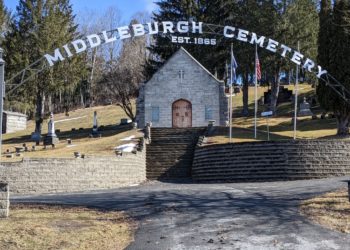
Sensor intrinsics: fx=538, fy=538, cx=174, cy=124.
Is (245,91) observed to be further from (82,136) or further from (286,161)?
(286,161)

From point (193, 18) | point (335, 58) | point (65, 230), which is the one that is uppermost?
point (193, 18)

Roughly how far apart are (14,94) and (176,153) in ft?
72.0

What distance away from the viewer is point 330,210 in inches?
509

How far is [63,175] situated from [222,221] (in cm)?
1336

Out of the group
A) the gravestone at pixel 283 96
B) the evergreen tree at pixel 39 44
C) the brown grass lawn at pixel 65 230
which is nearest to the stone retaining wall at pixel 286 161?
Answer: the brown grass lawn at pixel 65 230

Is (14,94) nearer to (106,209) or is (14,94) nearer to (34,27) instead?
(34,27)

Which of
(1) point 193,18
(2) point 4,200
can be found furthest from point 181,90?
(2) point 4,200

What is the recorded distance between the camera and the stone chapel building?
42750mm

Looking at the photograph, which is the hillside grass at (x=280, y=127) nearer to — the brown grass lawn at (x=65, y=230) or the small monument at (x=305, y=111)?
the small monument at (x=305, y=111)

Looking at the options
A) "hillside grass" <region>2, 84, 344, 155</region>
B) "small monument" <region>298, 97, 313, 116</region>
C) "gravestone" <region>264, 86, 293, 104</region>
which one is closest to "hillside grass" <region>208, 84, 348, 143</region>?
"hillside grass" <region>2, 84, 344, 155</region>

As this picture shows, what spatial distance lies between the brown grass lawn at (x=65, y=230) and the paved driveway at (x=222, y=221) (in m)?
0.42

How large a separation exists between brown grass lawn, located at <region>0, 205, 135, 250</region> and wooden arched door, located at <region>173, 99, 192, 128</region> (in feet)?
96.9

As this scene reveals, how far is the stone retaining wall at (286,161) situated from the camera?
2375 cm

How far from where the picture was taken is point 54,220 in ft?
38.8
